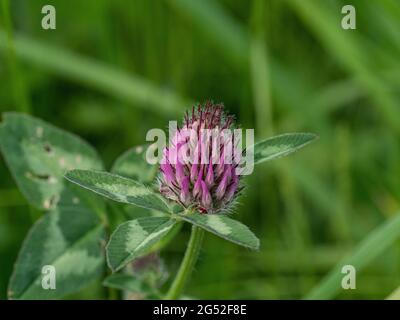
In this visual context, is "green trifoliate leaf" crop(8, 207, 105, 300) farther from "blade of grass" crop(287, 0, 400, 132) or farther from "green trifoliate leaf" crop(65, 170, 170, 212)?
"blade of grass" crop(287, 0, 400, 132)

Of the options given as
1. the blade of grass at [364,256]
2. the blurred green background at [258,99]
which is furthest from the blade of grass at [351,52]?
the blade of grass at [364,256]

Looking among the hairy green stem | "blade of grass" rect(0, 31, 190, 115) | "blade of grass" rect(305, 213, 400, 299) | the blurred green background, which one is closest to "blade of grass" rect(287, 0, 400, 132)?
the blurred green background

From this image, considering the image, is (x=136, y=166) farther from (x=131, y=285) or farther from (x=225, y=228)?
(x=225, y=228)

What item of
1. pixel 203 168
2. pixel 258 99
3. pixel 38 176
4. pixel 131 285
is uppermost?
pixel 258 99

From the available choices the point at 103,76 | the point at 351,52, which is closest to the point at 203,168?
the point at 351,52

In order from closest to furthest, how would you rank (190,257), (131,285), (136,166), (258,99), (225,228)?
1. (225,228)
2. (190,257)
3. (131,285)
4. (136,166)
5. (258,99)

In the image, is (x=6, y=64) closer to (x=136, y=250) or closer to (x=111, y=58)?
(x=111, y=58)

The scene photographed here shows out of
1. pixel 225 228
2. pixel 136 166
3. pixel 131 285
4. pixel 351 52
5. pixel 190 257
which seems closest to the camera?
pixel 225 228
